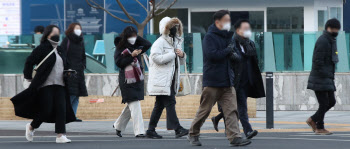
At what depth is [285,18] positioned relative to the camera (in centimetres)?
2322

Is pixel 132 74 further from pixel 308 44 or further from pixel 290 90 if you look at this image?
pixel 308 44

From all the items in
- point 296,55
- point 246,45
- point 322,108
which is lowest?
point 322,108

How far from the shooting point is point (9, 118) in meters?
15.5

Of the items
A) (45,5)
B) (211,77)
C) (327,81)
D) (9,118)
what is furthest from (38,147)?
(45,5)

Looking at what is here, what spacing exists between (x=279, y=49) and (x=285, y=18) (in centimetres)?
518

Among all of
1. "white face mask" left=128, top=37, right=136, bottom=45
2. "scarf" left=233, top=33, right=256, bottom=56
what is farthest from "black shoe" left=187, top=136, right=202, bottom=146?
"white face mask" left=128, top=37, right=136, bottom=45

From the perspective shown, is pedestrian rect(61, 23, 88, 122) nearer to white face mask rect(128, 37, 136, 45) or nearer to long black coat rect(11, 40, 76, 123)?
white face mask rect(128, 37, 136, 45)

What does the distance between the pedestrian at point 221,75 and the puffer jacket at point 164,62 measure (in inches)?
61.2

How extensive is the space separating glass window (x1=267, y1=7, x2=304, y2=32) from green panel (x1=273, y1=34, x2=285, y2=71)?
16.1ft

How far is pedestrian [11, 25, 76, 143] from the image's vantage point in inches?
417

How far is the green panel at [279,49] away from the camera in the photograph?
1817 cm

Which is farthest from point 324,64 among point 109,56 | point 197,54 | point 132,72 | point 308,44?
point 109,56

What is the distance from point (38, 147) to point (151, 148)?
142 cm

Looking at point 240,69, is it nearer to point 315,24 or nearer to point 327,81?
point 327,81
